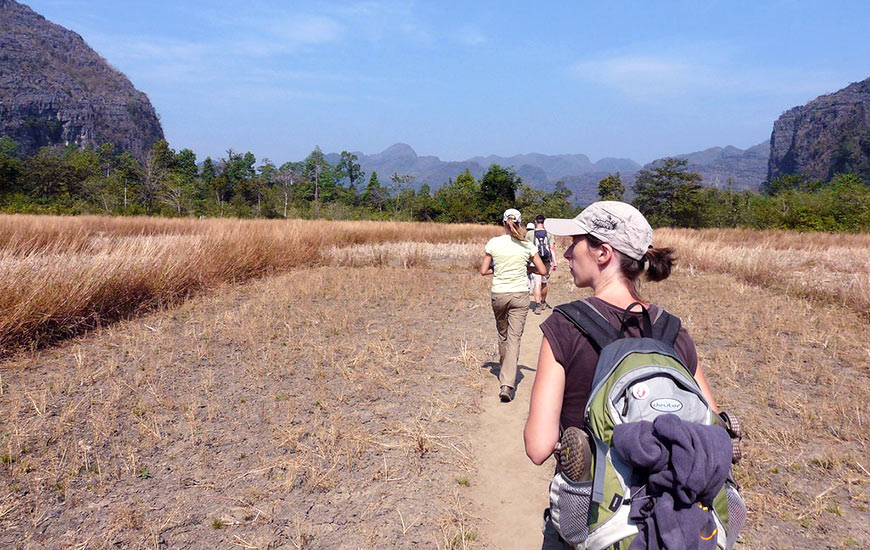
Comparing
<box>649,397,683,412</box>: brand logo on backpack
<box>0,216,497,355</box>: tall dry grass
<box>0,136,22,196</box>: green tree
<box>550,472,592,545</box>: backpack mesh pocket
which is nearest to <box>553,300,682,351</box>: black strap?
<box>649,397,683,412</box>: brand logo on backpack

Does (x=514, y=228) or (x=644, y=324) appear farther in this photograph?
(x=514, y=228)

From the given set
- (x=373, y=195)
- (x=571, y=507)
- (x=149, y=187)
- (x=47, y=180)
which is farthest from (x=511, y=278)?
(x=373, y=195)

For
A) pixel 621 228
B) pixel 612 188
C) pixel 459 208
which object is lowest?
pixel 459 208

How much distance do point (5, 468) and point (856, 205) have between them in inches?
1521

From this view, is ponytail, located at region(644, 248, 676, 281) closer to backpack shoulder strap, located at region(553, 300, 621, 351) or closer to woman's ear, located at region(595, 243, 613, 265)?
woman's ear, located at region(595, 243, 613, 265)

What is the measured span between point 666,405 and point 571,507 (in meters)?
0.38

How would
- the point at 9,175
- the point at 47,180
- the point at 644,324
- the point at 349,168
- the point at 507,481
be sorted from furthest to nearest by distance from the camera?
the point at 349,168 → the point at 47,180 → the point at 9,175 → the point at 507,481 → the point at 644,324

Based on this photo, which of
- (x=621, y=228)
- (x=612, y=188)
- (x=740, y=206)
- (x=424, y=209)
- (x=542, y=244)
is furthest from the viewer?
(x=612, y=188)

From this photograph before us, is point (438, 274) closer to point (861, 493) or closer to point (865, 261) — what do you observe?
point (861, 493)

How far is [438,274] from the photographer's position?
1459 centimetres

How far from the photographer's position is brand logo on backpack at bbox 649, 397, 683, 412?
1169mm

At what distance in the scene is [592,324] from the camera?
4.74ft

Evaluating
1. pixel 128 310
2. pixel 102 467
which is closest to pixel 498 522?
pixel 102 467

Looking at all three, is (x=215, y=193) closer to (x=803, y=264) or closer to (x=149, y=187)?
(x=149, y=187)
